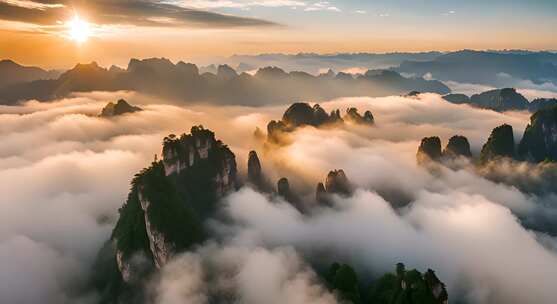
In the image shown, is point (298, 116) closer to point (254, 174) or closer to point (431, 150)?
point (431, 150)

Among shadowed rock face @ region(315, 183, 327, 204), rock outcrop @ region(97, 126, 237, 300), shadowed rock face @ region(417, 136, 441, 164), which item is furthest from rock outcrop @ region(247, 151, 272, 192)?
shadowed rock face @ region(417, 136, 441, 164)

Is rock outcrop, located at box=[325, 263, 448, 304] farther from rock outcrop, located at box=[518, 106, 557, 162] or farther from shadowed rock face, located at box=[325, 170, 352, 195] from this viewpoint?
rock outcrop, located at box=[518, 106, 557, 162]

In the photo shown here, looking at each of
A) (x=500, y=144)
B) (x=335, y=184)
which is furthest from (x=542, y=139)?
(x=335, y=184)

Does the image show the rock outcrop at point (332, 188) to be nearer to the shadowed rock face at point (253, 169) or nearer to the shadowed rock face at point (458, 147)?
the shadowed rock face at point (253, 169)

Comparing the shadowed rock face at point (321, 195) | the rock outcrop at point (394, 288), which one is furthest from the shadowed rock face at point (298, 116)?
the rock outcrop at point (394, 288)

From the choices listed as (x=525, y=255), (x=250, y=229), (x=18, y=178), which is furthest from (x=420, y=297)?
(x=18, y=178)

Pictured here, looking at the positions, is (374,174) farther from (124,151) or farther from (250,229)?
(124,151)
